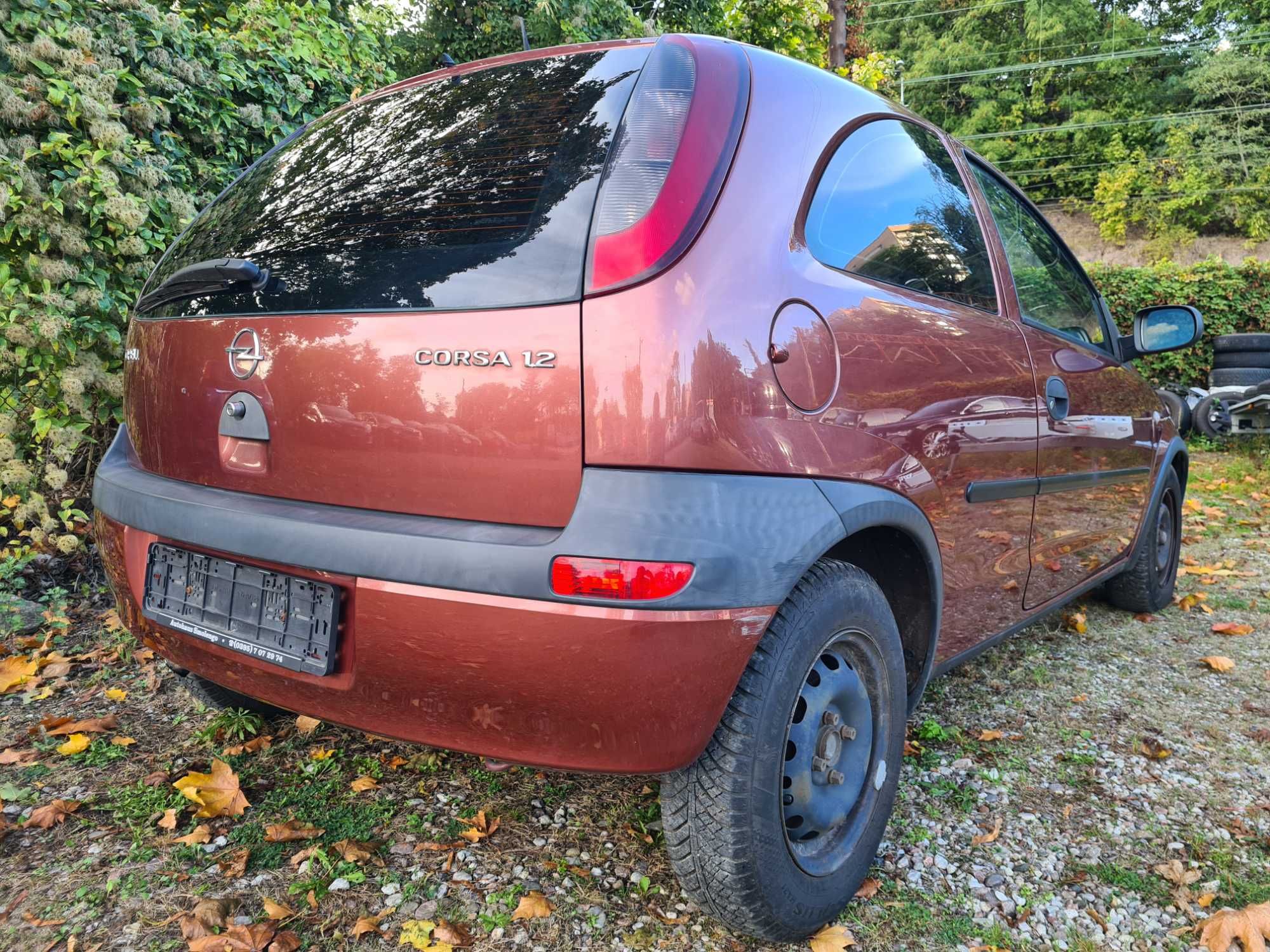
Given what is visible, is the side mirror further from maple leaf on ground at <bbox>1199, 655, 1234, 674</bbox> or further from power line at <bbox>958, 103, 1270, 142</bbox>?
power line at <bbox>958, 103, 1270, 142</bbox>

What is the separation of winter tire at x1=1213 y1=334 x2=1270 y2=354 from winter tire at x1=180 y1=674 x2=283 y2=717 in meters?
10.1

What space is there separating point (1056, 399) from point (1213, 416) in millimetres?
7550

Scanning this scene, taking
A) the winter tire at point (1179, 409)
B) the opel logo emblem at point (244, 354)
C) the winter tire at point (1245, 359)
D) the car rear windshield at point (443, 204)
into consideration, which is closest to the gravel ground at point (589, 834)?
the opel logo emblem at point (244, 354)

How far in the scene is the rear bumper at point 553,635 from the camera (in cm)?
130

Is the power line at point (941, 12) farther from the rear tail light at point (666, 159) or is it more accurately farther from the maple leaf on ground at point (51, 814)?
the maple leaf on ground at point (51, 814)

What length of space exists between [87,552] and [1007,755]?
11.9 feet

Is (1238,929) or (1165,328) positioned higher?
(1165,328)

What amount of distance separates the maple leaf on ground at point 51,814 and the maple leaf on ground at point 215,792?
225 millimetres

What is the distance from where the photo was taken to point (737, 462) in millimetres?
1369

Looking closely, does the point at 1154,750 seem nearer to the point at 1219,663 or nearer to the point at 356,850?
the point at 1219,663

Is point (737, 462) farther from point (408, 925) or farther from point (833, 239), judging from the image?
point (408, 925)

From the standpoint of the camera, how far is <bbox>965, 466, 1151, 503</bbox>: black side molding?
2117 mm

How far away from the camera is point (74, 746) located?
236 centimetres

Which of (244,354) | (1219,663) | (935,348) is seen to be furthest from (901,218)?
(1219,663)
